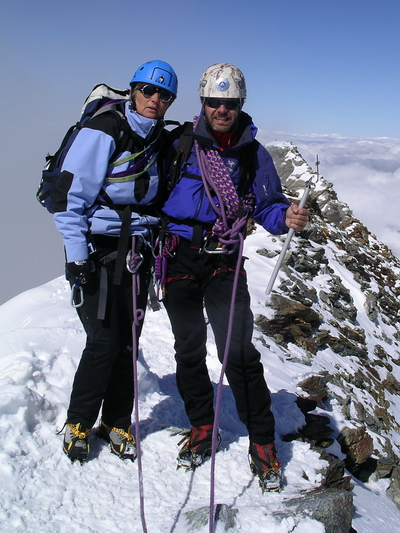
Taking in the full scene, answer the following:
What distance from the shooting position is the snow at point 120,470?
2750 mm

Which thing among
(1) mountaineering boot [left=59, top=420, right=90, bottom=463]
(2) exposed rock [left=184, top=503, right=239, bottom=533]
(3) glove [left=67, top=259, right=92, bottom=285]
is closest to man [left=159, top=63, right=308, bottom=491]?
(2) exposed rock [left=184, top=503, right=239, bottom=533]

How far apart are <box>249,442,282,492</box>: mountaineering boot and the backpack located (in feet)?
7.75

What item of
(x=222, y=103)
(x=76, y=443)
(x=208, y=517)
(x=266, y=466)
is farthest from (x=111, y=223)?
(x=266, y=466)

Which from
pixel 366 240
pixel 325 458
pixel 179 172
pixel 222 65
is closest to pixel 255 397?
pixel 325 458

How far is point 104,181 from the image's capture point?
2.91 m

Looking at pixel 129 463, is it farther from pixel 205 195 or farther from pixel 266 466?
pixel 205 195

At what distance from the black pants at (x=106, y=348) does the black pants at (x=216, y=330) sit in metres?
0.31

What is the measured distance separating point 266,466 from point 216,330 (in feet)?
3.59

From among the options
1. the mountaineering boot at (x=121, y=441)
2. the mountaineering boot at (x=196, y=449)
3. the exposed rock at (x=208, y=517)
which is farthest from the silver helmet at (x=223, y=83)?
the exposed rock at (x=208, y=517)

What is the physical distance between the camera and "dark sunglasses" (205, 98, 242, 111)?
10.3ft

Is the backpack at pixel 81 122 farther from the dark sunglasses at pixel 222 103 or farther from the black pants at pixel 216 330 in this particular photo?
the black pants at pixel 216 330

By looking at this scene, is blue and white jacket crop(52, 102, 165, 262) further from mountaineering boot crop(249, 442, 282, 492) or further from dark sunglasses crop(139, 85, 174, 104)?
mountaineering boot crop(249, 442, 282, 492)

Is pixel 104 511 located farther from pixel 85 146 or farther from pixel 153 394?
pixel 85 146

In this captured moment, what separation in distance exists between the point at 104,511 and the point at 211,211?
2238 mm
